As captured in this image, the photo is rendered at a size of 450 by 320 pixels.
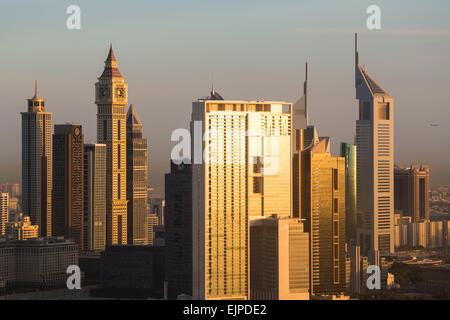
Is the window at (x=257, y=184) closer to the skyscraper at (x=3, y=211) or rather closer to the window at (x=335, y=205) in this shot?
the window at (x=335, y=205)

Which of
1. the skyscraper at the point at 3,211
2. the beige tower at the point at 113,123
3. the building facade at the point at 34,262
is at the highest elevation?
the beige tower at the point at 113,123

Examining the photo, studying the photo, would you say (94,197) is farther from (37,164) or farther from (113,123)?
(113,123)

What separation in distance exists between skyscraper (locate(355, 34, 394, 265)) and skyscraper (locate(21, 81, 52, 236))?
1013 inches

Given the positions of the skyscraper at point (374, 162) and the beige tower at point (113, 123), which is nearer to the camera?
the skyscraper at point (374, 162)

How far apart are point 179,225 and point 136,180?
33.9 meters

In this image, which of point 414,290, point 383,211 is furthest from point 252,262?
point 383,211

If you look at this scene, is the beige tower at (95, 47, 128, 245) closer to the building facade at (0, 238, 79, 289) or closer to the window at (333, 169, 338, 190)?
the building facade at (0, 238, 79, 289)

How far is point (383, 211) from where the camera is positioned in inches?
3329

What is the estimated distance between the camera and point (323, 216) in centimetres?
5344

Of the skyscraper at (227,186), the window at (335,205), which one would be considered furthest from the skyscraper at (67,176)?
the skyscraper at (227,186)

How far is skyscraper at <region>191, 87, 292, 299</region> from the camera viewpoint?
4472cm

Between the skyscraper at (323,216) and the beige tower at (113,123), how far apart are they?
114 feet

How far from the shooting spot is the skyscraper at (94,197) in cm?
8119

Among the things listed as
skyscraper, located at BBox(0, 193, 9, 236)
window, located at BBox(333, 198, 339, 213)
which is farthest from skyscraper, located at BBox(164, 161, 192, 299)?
skyscraper, located at BBox(0, 193, 9, 236)
